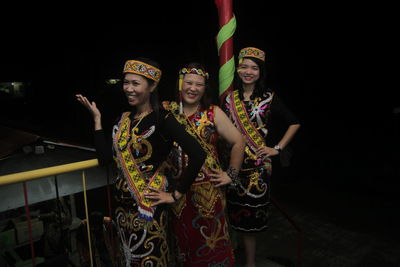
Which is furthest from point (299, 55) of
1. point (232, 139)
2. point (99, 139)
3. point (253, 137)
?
point (99, 139)

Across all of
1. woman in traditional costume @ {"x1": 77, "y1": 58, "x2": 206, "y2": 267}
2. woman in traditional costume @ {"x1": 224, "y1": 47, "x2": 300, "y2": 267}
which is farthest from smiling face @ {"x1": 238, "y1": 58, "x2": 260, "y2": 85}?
woman in traditional costume @ {"x1": 77, "y1": 58, "x2": 206, "y2": 267}

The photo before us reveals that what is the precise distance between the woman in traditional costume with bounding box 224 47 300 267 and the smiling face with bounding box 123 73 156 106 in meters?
1.03

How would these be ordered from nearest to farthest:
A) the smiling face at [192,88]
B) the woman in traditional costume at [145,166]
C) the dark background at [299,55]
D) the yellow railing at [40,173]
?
the yellow railing at [40,173] → the woman in traditional costume at [145,166] → the smiling face at [192,88] → the dark background at [299,55]

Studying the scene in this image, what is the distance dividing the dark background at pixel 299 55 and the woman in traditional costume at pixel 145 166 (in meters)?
2.92

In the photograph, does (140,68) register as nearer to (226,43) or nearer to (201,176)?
(201,176)

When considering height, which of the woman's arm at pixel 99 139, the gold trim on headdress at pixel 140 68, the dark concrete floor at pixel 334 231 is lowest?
the dark concrete floor at pixel 334 231

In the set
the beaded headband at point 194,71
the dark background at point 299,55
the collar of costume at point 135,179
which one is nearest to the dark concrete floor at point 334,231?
the dark background at point 299,55

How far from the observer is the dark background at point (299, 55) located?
869cm

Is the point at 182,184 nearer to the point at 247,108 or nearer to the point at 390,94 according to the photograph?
the point at 247,108

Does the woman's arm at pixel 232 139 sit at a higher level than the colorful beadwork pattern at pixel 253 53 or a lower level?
A: lower

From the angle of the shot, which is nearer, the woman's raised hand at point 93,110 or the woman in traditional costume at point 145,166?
the woman in traditional costume at point 145,166

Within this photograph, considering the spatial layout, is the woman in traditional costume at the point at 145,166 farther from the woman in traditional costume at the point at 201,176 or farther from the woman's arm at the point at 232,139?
the woman's arm at the point at 232,139

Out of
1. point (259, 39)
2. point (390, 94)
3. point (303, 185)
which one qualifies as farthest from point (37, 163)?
point (390, 94)

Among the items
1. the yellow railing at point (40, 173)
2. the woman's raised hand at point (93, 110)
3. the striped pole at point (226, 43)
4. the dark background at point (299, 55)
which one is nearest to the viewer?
the yellow railing at point (40, 173)
